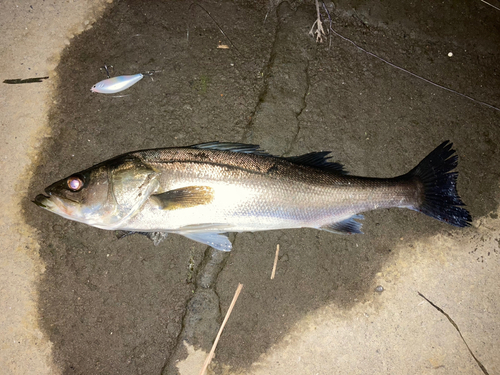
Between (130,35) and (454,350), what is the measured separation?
545 cm

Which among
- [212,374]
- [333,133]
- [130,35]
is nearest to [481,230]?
[333,133]

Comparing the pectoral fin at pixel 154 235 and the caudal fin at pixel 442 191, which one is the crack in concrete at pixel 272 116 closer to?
the pectoral fin at pixel 154 235

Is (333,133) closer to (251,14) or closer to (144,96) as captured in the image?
(251,14)

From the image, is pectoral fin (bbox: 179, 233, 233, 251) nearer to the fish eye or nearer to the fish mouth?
the fish eye

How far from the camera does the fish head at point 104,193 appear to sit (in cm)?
269

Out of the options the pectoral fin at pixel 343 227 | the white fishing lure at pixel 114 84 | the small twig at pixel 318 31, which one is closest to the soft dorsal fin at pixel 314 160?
the pectoral fin at pixel 343 227

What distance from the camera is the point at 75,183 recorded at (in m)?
2.70

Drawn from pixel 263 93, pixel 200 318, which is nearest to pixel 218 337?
pixel 200 318

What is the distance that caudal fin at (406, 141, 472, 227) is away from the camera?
309 cm

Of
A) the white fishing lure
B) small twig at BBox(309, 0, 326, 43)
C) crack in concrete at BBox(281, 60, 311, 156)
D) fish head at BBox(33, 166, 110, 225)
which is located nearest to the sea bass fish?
fish head at BBox(33, 166, 110, 225)

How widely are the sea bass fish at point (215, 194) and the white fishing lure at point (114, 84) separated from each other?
1000 millimetres

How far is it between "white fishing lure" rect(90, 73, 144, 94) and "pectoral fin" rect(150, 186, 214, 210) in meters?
1.50

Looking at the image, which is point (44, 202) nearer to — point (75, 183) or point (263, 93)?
point (75, 183)

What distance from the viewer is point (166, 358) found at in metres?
3.07
